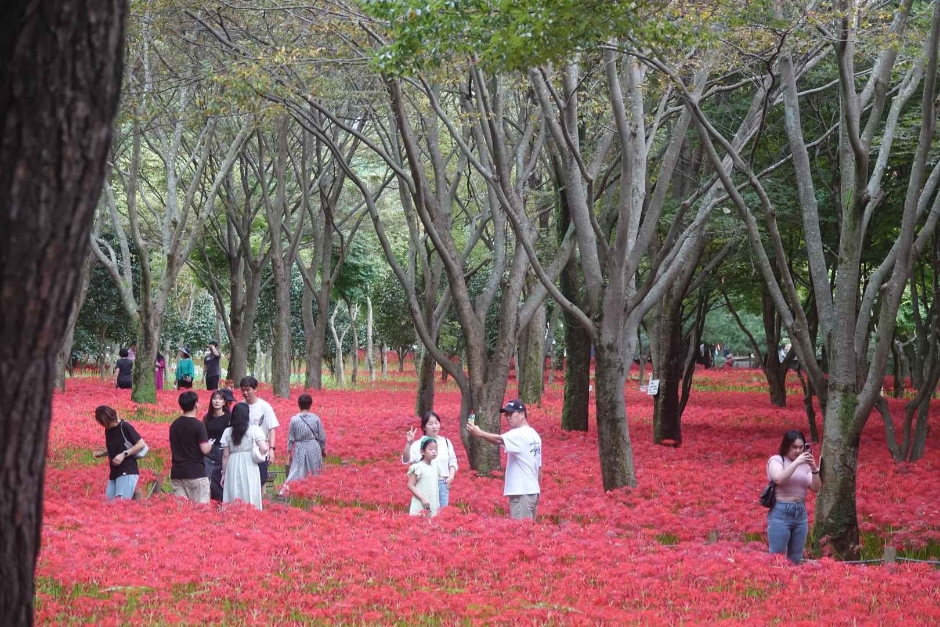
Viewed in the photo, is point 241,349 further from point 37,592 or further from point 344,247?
point 37,592

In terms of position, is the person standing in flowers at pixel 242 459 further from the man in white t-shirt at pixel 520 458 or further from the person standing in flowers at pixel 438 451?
the man in white t-shirt at pixel 520 458

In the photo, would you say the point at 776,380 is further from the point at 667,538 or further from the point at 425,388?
the point at 667,538

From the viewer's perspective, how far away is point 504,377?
1711 cm

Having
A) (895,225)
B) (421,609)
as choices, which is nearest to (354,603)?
(421,609)

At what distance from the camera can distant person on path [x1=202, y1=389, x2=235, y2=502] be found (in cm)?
1312

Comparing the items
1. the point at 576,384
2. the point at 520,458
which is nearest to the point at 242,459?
the point at 520,458

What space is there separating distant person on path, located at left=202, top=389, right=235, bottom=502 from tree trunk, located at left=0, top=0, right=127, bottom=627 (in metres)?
9.74

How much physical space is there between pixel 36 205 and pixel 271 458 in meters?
10.4

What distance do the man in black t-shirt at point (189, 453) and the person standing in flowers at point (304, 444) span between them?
8.29ft

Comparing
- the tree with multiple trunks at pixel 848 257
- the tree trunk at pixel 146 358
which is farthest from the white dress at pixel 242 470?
the tree trunk at pixel 146 358

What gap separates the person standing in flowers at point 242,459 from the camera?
1246 cm

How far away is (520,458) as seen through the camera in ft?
37.2

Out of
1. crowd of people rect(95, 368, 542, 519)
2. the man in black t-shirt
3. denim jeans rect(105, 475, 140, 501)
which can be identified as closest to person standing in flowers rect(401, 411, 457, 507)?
crowd of people rect(95, 368, 542, 519)

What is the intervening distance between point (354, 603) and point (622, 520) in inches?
218
